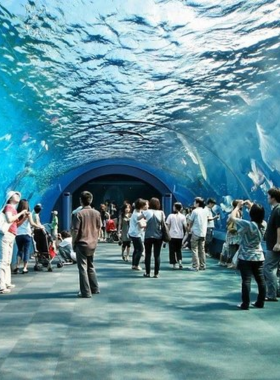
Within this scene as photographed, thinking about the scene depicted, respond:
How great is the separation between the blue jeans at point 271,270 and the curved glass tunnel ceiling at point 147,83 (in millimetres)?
3780

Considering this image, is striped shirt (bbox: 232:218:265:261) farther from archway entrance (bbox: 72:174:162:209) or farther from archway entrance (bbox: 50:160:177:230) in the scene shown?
archway entrance (bbox: 72:174:162:209)

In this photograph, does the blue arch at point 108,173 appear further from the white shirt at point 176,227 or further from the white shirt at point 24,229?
the white shirt at point 24,229

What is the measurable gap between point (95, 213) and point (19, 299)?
1.85 metres

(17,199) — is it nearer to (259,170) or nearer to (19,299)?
(19,299)

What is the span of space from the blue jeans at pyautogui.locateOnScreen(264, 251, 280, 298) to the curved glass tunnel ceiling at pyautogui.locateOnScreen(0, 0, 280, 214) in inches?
149

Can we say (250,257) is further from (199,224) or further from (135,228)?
(135,228)

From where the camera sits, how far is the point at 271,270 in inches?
332

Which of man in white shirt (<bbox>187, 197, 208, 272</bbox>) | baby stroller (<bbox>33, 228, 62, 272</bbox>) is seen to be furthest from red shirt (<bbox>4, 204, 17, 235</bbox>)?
man in white shirt (<bbox>187, 197, 208, 272</bbox>)

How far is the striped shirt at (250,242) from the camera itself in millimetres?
7645

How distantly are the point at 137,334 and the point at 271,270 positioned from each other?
3124 mm

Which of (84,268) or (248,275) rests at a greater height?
(84,268)

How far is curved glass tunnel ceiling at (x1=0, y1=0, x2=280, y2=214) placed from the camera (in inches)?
342

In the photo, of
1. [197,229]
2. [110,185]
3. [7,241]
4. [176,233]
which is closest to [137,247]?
[176,233]

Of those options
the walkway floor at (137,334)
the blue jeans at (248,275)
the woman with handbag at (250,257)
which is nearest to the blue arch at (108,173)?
the walkway floor at (137,334)
